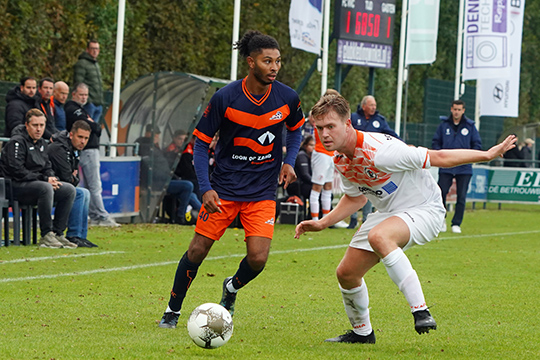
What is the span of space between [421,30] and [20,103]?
40.2 ft

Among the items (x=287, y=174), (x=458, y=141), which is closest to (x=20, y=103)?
(x=287, y=174)

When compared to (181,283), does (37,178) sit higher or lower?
higher

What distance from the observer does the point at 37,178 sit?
39.3 feet

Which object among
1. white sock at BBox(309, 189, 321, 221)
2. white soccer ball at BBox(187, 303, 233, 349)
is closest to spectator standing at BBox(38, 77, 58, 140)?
white sock at BBox(309, 189, 321, 221)

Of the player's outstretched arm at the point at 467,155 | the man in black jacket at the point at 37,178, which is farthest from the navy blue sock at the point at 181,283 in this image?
the man in black jacket at the point at 37,178

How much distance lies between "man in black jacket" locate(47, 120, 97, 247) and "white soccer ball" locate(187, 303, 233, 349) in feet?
22.2

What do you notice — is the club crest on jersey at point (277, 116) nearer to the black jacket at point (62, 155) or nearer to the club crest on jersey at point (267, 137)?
the club crest on jersey at point (267, 137)

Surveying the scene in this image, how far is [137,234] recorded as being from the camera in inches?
573

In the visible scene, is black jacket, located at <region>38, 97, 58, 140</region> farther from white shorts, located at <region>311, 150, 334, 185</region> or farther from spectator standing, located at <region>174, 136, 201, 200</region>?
white shorts, located at <region>311, 150, 334, 185</region>

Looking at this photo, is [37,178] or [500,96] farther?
[500,96]

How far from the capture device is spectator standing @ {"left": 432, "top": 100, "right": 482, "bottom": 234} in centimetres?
1652

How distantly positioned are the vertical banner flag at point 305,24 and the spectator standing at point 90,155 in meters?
5.97

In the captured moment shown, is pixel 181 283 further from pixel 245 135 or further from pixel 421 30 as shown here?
pixel 421 30

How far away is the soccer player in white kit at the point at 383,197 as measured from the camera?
5.83 metres
